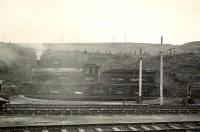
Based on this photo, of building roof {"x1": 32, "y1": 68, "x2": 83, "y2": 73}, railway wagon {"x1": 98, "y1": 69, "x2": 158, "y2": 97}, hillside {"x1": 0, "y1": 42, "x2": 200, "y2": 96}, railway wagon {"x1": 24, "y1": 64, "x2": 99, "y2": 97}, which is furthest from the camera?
hillside {"x1": 0, "y1": 42, "x2": 200, "y2": 96}

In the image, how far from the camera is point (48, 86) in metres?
40.4

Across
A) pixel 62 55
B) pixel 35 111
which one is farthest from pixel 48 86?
pixel 62 55

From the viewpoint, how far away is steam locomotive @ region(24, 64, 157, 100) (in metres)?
39.1

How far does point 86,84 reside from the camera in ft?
131

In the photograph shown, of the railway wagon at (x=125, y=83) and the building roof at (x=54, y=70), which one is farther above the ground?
the building roof at (x=54, y=70)

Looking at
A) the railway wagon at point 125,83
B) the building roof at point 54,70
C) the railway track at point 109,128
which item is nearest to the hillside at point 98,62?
the building roof at point 54,70

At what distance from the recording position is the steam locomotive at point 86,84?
128 feet

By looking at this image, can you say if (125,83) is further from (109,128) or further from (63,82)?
(109,128)

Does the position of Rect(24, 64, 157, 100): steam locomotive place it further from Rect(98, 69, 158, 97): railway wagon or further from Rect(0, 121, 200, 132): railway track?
Rect(0, 121, 200, 132): railway track

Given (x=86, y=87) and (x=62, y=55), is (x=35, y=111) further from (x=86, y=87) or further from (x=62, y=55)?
(x=62, y=55)

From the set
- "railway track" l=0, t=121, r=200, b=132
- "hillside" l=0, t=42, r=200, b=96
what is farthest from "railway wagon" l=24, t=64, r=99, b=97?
"railway track" l=0, t=121, r=200, b=132

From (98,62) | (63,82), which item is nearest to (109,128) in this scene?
(63,82)

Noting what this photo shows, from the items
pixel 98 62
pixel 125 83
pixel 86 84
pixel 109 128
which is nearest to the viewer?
pixel 109 128

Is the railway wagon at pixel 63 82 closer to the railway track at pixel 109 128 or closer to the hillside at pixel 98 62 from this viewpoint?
the hillside at pixel 98 62
